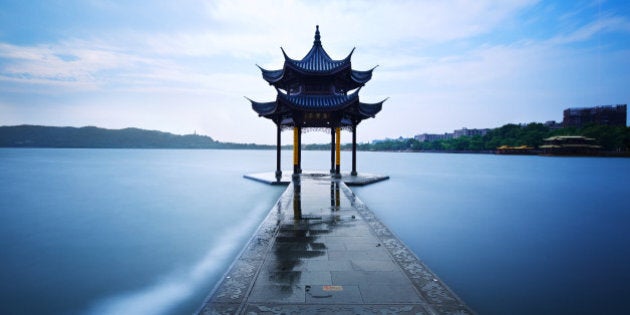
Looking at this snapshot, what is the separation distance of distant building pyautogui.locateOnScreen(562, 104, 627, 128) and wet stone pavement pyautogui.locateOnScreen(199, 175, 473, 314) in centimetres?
12603

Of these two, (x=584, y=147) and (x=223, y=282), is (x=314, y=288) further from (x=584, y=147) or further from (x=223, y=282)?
(x=584, y=147)

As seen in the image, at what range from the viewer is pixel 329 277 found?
4672mm

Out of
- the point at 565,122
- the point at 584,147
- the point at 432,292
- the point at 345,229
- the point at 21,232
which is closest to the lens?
the point at 432,292

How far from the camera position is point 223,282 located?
4.47m

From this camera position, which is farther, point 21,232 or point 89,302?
point 21,232

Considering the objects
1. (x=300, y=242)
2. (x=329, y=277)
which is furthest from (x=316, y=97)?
(x=329, y=277)

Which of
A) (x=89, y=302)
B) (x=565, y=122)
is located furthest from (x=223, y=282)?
(x=565, y=122)

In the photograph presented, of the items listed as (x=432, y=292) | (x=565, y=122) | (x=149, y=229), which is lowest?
(x=149, y=229)

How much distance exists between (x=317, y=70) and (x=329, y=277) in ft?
48.1

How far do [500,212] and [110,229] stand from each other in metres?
16.1

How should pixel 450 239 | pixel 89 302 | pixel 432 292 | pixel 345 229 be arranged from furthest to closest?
pixel 450 239 → pixel 345 229 → pixel 89 302 → pixel 432 292

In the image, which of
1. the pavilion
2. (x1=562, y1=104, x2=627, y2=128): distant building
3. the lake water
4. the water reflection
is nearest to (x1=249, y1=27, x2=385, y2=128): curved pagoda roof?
the pavilion

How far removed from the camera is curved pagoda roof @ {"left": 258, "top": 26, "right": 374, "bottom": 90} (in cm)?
1755

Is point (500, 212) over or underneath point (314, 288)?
underneath
